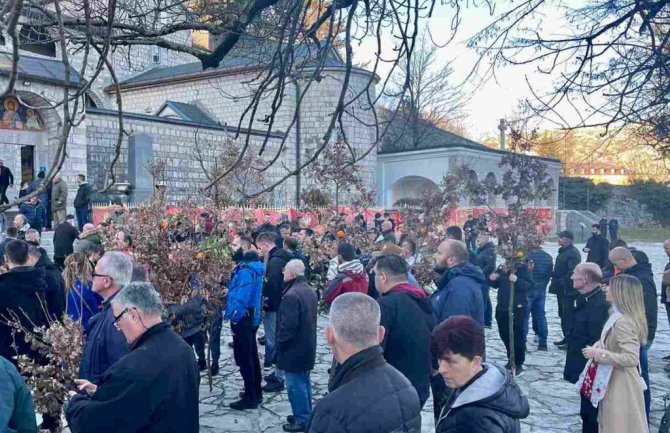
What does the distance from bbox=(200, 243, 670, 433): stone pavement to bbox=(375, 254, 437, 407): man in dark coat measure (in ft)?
5.06

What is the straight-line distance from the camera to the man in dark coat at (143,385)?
105 inches

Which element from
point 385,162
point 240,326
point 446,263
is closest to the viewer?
point 446,263

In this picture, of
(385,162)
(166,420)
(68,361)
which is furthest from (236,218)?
(385,162)

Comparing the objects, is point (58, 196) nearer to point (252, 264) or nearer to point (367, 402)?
point (252, 264)

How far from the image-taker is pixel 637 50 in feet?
Answer: 14.4

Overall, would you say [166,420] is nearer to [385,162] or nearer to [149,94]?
[385,162]

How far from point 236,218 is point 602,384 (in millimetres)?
9961

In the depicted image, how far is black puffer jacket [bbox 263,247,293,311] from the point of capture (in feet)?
23.7

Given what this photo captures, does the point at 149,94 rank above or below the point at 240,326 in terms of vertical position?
above

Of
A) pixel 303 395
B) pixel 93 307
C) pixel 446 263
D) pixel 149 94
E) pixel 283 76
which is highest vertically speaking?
pixel 149 94

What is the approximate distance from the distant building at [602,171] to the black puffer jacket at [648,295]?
26.0 metres

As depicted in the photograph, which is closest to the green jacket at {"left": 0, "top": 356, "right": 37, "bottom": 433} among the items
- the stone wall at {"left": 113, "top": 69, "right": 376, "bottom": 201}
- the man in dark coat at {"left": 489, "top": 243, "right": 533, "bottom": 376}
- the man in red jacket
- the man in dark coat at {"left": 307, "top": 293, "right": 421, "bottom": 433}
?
the man in dark coat at {"left": 307, "top": 293, "right": 421, "bottom": 433}

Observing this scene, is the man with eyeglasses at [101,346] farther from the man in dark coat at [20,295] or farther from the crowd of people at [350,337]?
the man in dark coat at [20,295]

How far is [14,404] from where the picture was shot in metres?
2.88
